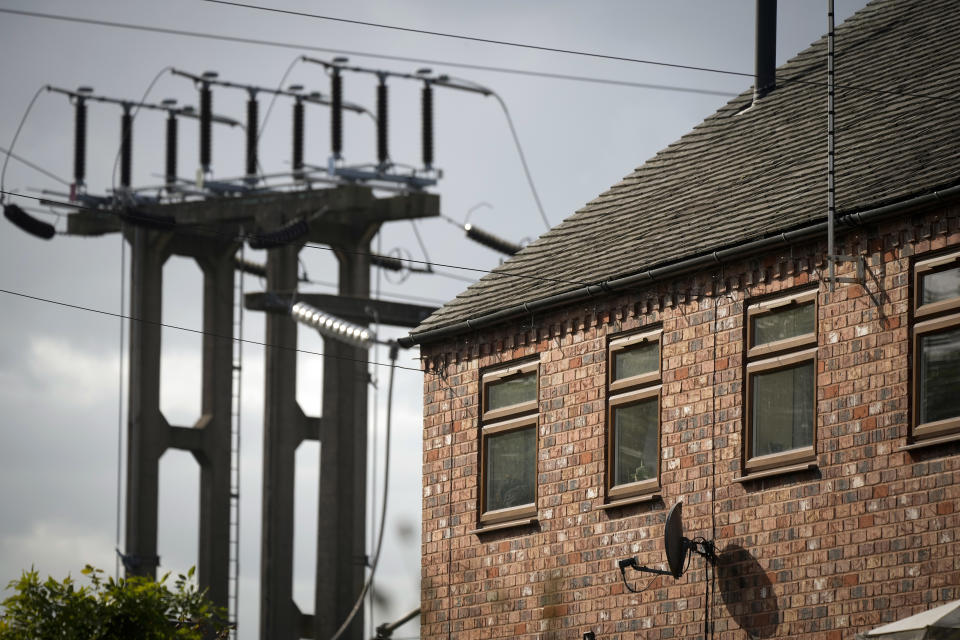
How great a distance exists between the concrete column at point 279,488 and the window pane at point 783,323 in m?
23.9

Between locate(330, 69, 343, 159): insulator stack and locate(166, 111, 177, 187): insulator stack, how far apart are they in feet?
18.2

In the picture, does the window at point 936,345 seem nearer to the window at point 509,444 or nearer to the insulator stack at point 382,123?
the window at point 509,444

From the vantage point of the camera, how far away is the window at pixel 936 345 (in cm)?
1811

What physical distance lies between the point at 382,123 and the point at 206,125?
20.1ft

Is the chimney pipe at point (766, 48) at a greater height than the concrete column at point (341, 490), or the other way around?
the chimney pipe at point (766, 48)

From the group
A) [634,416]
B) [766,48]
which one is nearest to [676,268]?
[634,416]

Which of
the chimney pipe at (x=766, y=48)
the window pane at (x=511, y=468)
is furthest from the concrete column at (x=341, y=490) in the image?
the window pane at (x=511, y=468)

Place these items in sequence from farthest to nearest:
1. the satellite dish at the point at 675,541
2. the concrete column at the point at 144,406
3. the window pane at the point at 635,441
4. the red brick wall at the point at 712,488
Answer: the concrete column at the point at 144,406, the window pane at the point at 635,441, the satellite dish at the point at 675,541, the red brick wall at the point at 712,488

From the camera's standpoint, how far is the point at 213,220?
45.2 m

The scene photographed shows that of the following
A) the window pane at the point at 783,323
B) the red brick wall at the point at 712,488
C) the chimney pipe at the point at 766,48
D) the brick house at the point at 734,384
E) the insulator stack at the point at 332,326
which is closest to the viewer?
the red brick wall at the point at 712,488

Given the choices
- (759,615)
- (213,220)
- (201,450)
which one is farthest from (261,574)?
(759,615)

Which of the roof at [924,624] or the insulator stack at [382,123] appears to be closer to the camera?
the roof at [924,624]

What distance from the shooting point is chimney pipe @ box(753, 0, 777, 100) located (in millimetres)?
25156

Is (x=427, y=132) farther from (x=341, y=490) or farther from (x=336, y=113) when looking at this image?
(x=341, y=490)
